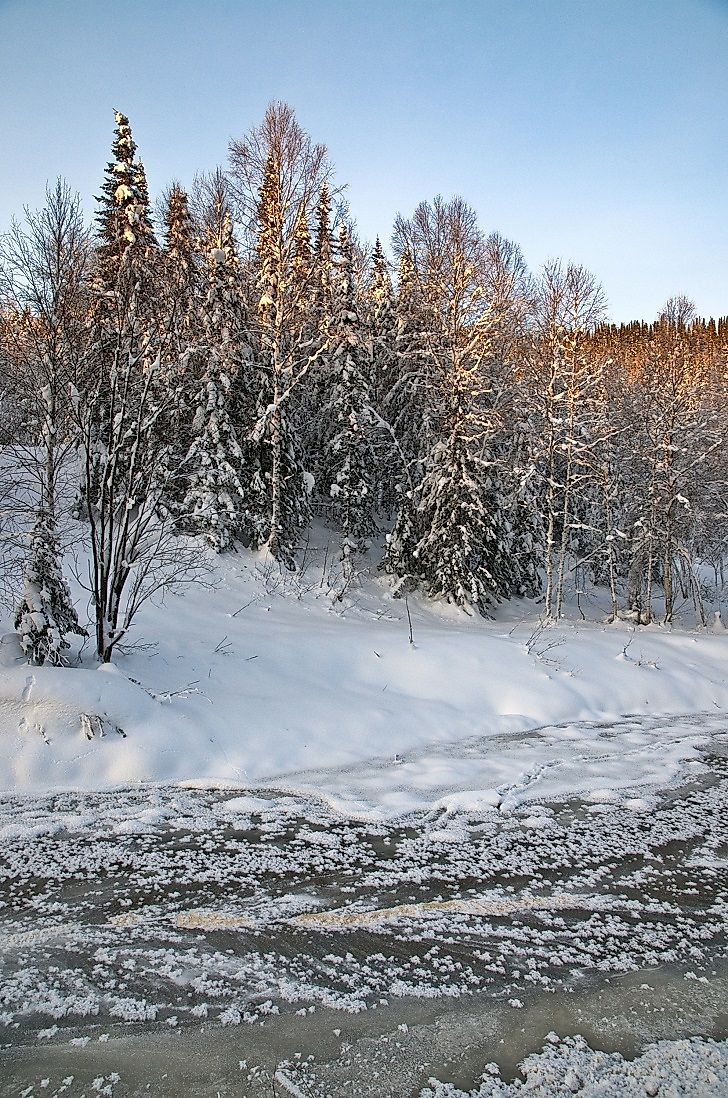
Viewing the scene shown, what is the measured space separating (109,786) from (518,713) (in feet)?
20.9

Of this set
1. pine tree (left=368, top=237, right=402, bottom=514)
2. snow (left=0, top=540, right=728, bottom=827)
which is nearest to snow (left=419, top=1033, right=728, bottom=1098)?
snow (left=0, top=540, right=728, bottom=827)

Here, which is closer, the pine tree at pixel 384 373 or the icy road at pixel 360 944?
the icy road at pixel 360 944

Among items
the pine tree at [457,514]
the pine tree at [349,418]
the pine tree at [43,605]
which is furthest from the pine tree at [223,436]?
the pine tree at [43,605]

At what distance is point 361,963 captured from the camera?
11.9 ft

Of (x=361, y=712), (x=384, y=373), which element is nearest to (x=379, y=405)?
(x=384, y=373)

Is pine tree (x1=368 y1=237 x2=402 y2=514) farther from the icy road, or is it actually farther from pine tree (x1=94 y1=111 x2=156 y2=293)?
the icy road

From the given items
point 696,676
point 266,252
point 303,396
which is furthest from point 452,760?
point 303,396

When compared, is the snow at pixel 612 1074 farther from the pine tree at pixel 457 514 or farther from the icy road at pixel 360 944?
the pine tree at pixel 457 514

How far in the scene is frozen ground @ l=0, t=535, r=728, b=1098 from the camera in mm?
2910

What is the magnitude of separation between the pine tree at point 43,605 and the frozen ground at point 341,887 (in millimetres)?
401

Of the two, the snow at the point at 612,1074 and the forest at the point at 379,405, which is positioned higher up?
the forest at the point at 379,405

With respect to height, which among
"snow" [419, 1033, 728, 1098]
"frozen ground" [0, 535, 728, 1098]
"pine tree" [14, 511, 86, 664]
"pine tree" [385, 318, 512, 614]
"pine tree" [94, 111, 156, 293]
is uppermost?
"pine tree" [94, 111, 156, 293]

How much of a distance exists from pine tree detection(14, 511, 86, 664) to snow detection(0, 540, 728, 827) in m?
0.28

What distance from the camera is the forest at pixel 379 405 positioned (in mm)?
14656
